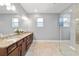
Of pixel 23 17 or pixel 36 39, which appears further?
pixel 23 17

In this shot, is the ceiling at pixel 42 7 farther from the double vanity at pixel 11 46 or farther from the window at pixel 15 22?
the double vanity at pixel 11 46

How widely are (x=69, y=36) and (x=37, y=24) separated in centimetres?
143

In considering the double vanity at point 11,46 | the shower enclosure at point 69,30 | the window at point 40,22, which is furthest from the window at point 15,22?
the shower enclosure at point 69,30

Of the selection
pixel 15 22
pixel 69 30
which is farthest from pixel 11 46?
pixel 69 30

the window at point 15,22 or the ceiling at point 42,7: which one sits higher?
the ceiling at point 42,7

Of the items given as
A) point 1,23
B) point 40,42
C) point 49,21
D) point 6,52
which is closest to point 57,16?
point 49,21

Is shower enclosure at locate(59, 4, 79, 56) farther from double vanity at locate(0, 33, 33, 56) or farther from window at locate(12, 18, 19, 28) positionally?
window at locate(12, 18, 19, 28)

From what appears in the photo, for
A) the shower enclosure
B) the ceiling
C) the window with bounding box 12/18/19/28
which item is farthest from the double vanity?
the shower enclosure

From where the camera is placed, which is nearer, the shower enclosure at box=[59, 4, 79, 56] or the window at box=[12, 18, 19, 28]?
the window at box=[12, 18, 19, 28]

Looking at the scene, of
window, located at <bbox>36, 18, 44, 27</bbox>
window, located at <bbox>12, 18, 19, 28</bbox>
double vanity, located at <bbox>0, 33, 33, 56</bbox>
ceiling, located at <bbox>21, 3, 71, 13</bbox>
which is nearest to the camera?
double vanity, located at <bbox>0, 33, 33, 56</bbox>

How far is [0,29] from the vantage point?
2.83 metres

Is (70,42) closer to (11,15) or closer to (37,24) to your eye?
(37,24)

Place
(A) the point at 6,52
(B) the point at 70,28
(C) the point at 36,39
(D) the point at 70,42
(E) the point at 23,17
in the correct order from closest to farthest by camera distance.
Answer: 1. (A) the point at 6,52
2. (C) the point at 36,39
3. (E) the point at 23,17
4. (D) the point at 70,42
5. (B) the point at 70,28

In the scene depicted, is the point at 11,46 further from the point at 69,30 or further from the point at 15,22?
the point at 69,30
